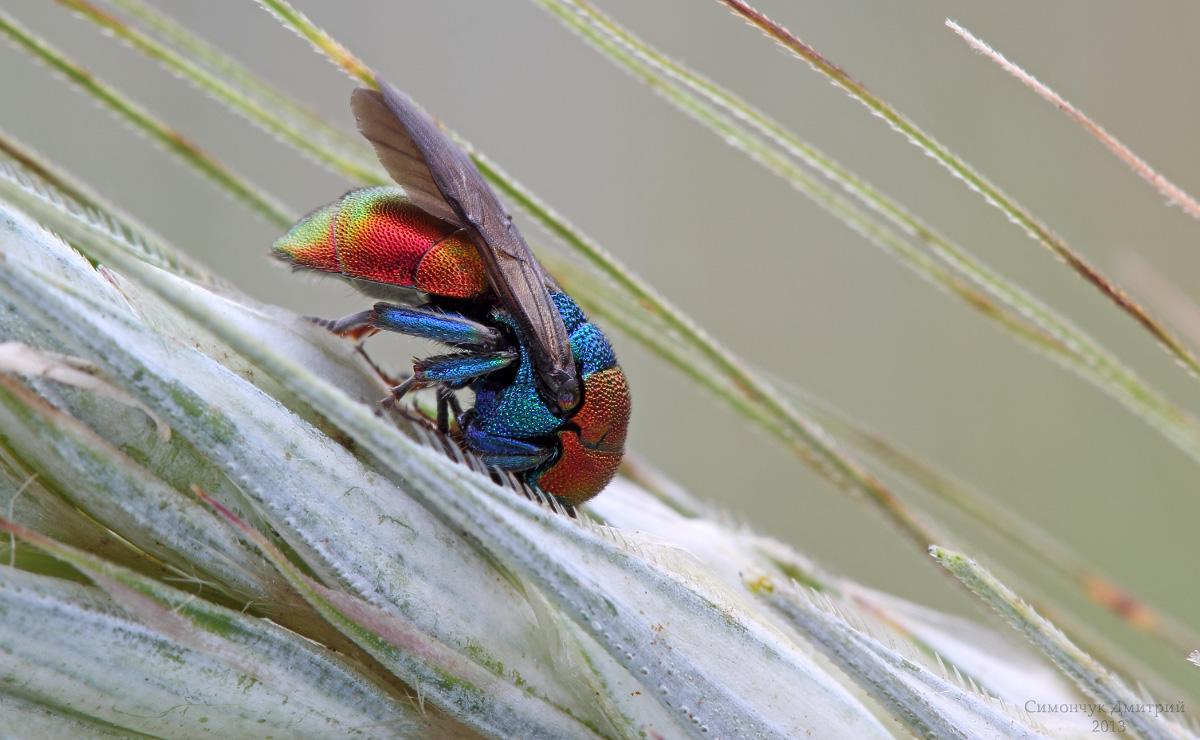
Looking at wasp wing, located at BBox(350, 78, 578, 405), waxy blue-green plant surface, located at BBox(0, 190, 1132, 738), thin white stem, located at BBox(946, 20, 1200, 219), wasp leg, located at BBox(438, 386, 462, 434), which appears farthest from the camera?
wasp leg, located at BBox(438, 386, 462, 434)

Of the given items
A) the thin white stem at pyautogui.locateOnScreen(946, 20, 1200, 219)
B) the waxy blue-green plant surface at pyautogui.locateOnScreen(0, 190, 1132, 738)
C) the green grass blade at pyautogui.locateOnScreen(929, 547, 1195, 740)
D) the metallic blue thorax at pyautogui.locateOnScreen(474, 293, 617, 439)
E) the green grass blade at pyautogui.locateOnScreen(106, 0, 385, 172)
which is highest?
the thin white stem at pyautogui.locateOnScreen(946, 20, 1200, 219)

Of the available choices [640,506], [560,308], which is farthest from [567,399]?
[640,506]

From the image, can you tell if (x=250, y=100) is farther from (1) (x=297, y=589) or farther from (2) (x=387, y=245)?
(1) (x=297, y=589)

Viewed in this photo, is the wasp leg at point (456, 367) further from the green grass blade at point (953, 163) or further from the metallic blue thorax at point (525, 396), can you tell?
the green grass blade at point (953, 163)

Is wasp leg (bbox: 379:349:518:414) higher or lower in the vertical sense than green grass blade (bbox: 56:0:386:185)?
lower

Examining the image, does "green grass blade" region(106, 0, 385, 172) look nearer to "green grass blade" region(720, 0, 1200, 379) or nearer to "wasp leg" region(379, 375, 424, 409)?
"wasp leg" region(379, 375, 424, 409)

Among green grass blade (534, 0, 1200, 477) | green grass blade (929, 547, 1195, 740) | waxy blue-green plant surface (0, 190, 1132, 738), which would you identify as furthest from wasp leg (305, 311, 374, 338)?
green grass blade (929, 547, 1195, 740)

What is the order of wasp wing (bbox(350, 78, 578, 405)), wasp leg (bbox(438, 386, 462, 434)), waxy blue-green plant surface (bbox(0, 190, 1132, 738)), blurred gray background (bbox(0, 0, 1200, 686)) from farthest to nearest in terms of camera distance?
blurred gray background (bbox(0, 0, 1200, 686)) → wasp leg (bbox(438, 386, 462, 434)) → wasp wing (bbox(350, 78, 578, 405)) → waxy blue-green plant surface (bbox(0, 190, 1132, 738))
